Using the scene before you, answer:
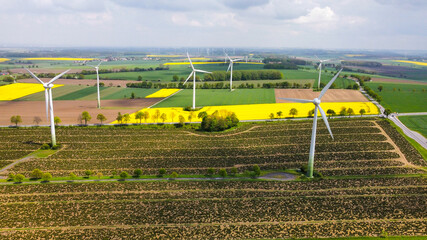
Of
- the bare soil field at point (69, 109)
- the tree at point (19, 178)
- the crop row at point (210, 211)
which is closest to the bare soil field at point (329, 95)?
the bare soil field at point (69, 109)

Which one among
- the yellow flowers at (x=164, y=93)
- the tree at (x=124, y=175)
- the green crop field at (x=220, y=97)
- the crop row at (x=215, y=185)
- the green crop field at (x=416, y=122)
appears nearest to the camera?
the crop row at (x=215, y=185)

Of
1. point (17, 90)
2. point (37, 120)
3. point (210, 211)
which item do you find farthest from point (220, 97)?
point (17, 90)

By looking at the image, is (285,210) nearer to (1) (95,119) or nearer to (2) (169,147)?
(2) (169,147)

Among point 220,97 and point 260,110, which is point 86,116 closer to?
point 260,110

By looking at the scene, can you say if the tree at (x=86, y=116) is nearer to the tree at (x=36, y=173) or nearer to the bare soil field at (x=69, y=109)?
the bare soil field at (x=69, y=109)

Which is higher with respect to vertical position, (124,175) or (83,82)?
(83,82)

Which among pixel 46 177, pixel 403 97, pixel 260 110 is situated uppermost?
pixel 403 97
